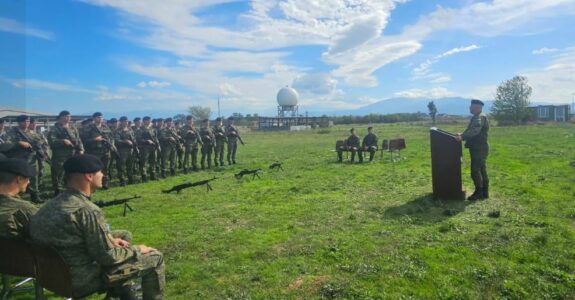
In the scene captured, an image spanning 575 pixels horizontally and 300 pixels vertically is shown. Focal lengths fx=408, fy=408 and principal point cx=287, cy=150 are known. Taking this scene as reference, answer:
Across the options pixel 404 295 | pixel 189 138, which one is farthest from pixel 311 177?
pixel 404 295

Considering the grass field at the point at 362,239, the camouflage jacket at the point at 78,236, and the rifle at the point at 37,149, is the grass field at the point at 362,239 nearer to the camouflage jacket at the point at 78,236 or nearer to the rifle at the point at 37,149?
the camouflage jacket at the point at 78,236

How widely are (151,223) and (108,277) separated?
187 inches

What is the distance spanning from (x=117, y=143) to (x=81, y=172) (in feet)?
34.1

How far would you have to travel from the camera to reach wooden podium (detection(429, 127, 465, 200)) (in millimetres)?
8633

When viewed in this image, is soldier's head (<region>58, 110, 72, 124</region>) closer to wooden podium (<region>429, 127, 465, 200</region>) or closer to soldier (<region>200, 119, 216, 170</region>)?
soldier (<region>200, 119, 216, 170</region>)

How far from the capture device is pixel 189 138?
1620 centimetres

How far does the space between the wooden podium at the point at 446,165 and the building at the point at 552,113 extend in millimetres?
61559

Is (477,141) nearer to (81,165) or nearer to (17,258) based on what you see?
(81,165)

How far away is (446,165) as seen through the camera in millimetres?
8734

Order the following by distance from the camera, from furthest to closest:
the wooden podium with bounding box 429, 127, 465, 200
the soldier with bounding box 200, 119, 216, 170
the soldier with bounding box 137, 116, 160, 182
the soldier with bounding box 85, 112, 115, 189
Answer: the soldier with bounding box 200, 119, 216, 170, the soldier with bounding box 137, 116, 160, 182, the soldier with bounding box 85, 112, 115, 189, the wooden podium with bounding box 429, 127, 465, 200

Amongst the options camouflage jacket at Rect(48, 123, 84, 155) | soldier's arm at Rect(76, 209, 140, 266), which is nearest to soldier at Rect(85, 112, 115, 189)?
camouflage jacket at Rect(48, 123, 84, 155)

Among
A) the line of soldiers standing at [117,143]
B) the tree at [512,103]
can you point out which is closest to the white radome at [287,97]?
the tree at [512,103]

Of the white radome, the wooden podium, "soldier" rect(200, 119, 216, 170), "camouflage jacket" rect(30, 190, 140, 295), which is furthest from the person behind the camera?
the white radome

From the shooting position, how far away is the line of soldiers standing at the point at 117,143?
10992 millimetres
